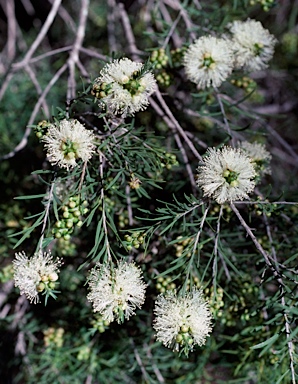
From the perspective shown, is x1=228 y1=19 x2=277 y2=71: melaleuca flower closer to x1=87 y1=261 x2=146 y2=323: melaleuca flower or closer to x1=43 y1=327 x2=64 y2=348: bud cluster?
x1=87 y1=261 x2=146 y2=323: melaleuca flower

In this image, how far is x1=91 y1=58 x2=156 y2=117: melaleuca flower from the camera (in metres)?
0.79

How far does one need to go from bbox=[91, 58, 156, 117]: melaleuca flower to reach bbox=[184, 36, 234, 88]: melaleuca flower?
0.21 m

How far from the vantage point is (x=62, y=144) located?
0.79 meters

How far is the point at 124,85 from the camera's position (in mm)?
797

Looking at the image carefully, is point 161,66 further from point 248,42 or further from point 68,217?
point 68,217

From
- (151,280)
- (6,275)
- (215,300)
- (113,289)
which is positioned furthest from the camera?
(6,275)

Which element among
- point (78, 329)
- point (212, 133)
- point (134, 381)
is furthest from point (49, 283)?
point (212, 133)

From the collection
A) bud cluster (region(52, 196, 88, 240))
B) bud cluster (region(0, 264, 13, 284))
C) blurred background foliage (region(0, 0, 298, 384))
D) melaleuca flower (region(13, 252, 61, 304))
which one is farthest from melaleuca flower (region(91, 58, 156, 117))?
bud cluster (region(0, 264, 13, 284))

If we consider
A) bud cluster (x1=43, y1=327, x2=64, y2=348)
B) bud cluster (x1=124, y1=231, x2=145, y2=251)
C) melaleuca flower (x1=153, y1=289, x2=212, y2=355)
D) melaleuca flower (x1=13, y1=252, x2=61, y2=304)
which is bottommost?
bud cluster (x1=43, y1=327, x2=64, y2=348)

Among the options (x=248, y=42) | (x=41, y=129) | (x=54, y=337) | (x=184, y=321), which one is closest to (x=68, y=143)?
(x=41, y=129)

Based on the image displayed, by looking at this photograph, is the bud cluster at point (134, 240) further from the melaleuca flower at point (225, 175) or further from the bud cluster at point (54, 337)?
the bud cluster at point (54, 337)

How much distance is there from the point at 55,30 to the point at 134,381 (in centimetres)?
155

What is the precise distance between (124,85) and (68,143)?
0.44 feet

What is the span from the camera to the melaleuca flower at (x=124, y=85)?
2.59ft
